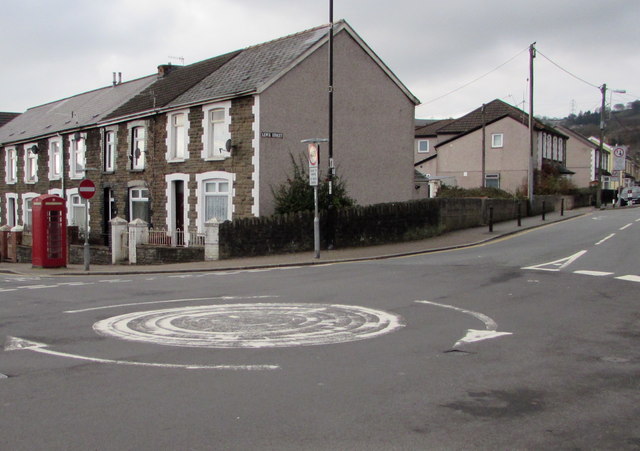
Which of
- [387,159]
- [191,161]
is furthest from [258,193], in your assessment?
[387,159]

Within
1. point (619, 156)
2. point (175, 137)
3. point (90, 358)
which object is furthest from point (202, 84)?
point (619, 156)

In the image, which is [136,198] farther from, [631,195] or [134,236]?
[631,195]

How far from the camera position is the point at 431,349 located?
7.43m

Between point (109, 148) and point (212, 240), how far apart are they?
45.4ft

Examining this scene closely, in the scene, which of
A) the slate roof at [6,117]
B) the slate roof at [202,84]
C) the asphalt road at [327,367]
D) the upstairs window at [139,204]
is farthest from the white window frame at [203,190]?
the slate roof at [6,117]

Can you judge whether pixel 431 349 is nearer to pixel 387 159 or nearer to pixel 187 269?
pixel 187 269

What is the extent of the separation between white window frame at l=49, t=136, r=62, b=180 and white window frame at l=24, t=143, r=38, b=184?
2272mm

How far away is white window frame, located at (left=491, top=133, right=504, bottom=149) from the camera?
176ft

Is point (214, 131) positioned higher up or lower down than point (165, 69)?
lower down

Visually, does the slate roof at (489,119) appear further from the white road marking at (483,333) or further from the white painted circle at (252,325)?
the white painted circle at (252,325)

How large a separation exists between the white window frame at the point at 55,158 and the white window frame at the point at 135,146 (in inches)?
327

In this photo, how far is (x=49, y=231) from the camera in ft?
72.6

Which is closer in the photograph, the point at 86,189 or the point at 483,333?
the point at 483,333

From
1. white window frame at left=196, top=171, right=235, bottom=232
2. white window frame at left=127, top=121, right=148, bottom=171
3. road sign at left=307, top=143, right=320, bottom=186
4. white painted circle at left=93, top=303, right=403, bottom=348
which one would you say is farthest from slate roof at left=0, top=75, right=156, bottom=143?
white painted circle at left=93, top=303, right=403, bottom=348
